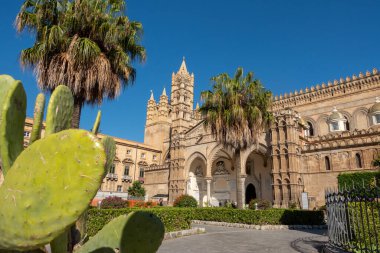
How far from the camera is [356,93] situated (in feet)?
119

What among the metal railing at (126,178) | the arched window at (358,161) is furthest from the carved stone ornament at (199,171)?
the arched window at (358,161)

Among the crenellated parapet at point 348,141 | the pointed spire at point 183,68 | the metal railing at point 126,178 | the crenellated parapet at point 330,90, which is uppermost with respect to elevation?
the pointed spire at point 183,68

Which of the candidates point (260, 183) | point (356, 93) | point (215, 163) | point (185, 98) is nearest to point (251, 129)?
point (260, 183)

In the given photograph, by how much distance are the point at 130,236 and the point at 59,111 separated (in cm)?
131

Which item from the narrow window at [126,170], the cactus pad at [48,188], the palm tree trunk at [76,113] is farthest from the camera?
the narrow window at [126,170]

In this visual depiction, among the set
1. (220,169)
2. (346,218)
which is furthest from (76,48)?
(220,169)

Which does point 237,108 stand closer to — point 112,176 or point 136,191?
point 136,191

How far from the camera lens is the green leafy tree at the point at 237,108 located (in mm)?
19344

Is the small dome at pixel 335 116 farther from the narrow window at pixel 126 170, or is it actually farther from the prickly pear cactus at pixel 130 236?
the prickly pear cactus at pixel 130 236

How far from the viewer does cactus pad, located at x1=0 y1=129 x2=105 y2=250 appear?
146 centimetres

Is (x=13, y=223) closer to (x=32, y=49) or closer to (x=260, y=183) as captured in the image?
(x=32, y=49)

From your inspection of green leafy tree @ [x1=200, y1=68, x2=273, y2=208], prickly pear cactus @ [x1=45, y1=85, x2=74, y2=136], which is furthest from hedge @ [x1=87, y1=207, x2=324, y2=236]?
→ prickly pear cactus @ [x1=45, y1=85, x2=74, y2=136]

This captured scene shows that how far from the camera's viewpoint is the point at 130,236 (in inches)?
91.2

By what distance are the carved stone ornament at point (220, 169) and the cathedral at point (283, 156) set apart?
0.21ft
